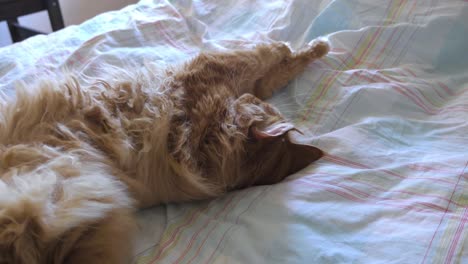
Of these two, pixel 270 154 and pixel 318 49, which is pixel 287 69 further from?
pixel 270 154

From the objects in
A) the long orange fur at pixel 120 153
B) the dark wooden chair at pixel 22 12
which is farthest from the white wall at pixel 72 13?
the long orange fur at pixel 120 153

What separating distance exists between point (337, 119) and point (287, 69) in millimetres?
262

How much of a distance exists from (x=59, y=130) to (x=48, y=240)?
29 cm

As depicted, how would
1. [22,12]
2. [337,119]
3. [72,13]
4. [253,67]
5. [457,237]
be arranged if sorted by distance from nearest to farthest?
[457,237], [337,119], [253,67], [22,12], [72,13]

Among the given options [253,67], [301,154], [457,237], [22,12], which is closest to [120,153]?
[301,154]

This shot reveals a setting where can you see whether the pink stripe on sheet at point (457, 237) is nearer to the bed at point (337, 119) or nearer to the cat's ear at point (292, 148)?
the bed at point (337, 119)

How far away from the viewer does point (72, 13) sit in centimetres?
281

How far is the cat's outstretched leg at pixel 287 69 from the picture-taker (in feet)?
3.90

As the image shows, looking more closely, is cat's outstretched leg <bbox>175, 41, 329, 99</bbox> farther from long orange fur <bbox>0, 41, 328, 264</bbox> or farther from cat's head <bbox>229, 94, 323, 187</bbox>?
cat's head <bbox>229, 94, 323, 187</bbox>

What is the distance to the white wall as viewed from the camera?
2754 millimetres

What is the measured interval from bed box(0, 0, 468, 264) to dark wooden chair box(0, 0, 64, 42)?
2.92 feet

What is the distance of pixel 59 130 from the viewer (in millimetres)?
832

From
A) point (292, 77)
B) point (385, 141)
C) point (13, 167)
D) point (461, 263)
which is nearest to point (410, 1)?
point (292, 77)

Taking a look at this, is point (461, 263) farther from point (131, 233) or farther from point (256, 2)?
point (256, 2)
